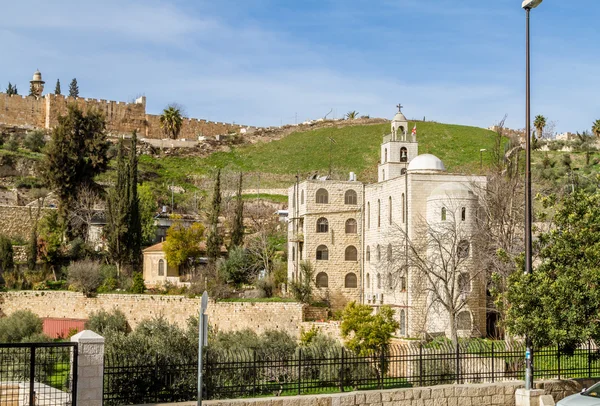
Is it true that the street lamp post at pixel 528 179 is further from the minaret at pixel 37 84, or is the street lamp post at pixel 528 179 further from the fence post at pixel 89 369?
the minaret at pixel 37 84

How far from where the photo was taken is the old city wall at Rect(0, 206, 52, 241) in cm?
5591

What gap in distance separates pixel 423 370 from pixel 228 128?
88.3 meters

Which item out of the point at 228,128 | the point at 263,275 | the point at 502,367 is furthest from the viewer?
the point at 228,128

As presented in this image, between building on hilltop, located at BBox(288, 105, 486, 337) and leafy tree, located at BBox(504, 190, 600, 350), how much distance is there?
13.6 metres

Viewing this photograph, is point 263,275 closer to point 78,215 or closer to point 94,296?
point 94,296

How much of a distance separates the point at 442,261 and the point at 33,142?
53.0m

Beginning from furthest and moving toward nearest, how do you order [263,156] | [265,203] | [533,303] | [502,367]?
1. [263,156]
2. [265,203]
3. [502,367]
4. [533,303]

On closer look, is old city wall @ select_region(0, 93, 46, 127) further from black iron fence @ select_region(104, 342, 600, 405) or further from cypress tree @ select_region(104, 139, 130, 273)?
black iron fence @ select_region(104, 342, 600, 405)

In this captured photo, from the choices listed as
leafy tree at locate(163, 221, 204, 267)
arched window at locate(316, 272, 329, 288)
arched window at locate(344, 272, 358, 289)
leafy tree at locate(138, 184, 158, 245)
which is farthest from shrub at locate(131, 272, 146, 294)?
arched window at locate(344, 272, 358, 289)

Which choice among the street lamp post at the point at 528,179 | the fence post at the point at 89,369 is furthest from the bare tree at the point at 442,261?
the fence post at the point at 89,369

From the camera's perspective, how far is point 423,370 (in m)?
18.8

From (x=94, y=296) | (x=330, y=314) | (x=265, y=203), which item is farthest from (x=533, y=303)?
(x=265, y=203)

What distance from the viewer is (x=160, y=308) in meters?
43.3

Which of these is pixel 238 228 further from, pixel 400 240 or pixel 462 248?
pixel 462 248
